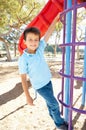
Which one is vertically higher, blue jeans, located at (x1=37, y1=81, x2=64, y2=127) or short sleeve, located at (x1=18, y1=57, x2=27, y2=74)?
short sleeve, located at (x1=18, y1=57, x2=27, y2=74)

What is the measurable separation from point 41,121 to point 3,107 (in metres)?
1.09

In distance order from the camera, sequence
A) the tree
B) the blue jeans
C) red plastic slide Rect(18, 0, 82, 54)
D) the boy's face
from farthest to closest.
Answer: the tree → red plastic slide Rect(18, 0, 82, 54) → the blue jeans → the boy's face

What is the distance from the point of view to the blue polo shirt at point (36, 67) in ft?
8.87

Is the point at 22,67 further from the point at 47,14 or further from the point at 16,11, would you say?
the point at 16,11

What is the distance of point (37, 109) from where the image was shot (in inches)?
159

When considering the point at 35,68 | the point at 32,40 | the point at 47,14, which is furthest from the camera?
the point at 47,14

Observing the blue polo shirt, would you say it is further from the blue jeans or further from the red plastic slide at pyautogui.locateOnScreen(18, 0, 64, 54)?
the red plastic slide at pyautogui.locateOnScreen(18, 0, 64, 54)

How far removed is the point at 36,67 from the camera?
2.75 meters

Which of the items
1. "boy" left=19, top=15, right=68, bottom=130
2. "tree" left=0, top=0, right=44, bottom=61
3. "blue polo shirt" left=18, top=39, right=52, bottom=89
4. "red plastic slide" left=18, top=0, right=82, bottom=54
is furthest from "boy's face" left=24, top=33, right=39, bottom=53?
"tree" left=0, top=0, right=44, bottom=61

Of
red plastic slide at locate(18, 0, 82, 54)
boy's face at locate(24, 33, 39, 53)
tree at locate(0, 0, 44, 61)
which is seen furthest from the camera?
tree at locate(0, 0, 44, 61)

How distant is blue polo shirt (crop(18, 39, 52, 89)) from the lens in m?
2.70

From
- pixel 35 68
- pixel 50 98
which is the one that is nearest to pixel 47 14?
pixel 35 68

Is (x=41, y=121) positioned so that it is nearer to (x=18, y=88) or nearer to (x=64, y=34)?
(x=64, y=34)

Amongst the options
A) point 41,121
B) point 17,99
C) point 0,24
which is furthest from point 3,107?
point 0,24
